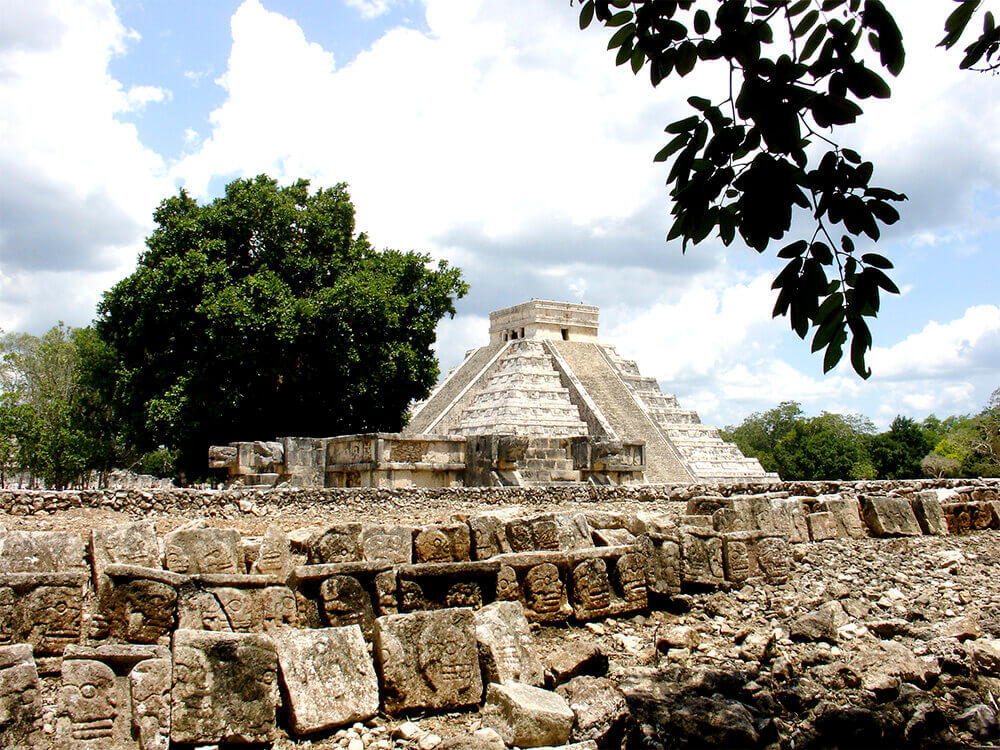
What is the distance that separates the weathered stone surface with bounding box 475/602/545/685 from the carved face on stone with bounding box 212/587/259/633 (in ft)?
4.81

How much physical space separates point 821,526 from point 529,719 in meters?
7.30

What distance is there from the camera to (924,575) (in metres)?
8.33

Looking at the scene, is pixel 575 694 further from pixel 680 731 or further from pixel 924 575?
pixel 924 575

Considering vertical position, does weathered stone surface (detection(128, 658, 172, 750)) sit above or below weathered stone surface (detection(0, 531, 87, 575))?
below

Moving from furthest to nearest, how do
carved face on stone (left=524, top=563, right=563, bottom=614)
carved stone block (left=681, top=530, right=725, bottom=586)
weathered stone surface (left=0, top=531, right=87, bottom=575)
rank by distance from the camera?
1. carved stone block (left=681, top=530, right=725, bottom=586)
2. carved face on stone (left=524, top=563, right=563, bottom=614)
3. weathered stone surface (left=0, top=531, right=87, bottom=575)

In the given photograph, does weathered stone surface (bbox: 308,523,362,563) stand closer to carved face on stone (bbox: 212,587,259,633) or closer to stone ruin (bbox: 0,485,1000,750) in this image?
stone ruin (bbox: 0,485,1000,750)

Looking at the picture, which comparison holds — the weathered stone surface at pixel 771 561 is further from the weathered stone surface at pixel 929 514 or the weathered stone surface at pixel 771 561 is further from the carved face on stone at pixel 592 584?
the weathered stone surface at pixel 929 514

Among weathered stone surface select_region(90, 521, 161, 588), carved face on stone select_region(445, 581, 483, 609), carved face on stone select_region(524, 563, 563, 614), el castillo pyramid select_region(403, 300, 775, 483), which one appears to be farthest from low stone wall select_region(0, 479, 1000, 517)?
el castillo pyramid select_region(403, 300, 775, 483)

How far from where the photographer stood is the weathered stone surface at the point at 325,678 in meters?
4.02

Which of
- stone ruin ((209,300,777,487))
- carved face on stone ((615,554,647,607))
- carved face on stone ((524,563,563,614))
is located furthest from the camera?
stone ruin ((209,300,777,487))

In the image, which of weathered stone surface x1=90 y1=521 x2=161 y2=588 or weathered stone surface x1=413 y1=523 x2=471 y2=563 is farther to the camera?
weathered stone surface x1=413 y1=523 x2=471 y2=563

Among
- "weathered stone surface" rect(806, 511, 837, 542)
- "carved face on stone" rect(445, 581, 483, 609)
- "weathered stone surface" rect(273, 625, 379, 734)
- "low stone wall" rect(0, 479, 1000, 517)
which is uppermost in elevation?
"low stone wall" rect(0, 479, 1000, 517)

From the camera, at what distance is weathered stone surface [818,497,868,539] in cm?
1050

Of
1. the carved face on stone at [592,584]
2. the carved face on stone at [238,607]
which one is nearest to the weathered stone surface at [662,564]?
the carved face on stone at [592,584]
